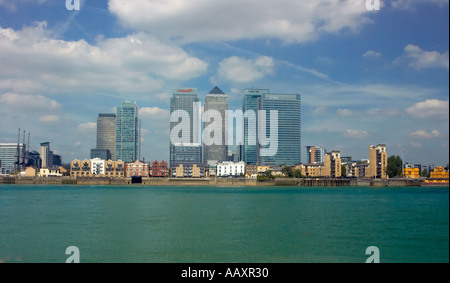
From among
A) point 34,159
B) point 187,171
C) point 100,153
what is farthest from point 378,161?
point 34,159

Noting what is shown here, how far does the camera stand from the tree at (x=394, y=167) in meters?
94.8

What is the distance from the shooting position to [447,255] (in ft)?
52.4

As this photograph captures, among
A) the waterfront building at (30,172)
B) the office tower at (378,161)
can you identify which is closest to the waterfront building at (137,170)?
the waterfront building at (30,172)

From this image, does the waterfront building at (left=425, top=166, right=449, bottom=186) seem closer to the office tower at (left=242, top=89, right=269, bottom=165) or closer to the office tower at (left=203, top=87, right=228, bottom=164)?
the office tower at (left=242, top=89, right=269, bottom=165)

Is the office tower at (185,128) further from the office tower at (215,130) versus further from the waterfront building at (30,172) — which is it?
the waterfront building at (30,172)

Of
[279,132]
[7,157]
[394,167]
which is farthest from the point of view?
[7,157]

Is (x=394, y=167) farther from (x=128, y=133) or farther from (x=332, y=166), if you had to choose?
(x=128, y=133)

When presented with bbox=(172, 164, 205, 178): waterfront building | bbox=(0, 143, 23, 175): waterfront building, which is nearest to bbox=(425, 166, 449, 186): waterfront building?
bbox=(172, 164, 205, 178): waterfront building

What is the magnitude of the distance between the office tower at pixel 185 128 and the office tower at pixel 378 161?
6700 centimetres

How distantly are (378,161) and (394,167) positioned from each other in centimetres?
398

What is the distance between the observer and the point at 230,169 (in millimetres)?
111375
